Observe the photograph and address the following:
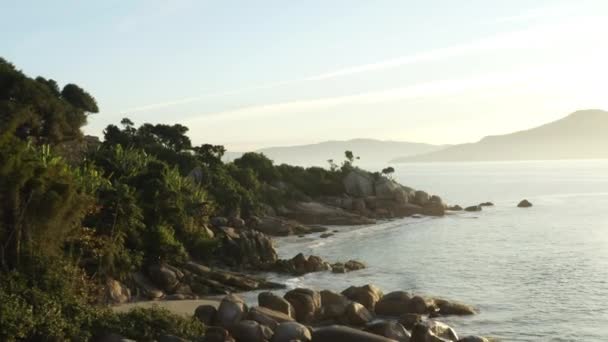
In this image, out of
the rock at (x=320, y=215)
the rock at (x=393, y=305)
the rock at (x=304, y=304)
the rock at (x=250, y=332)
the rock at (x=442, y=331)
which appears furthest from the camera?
the rock at (x=320, y=215)

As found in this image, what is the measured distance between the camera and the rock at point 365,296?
30938mm

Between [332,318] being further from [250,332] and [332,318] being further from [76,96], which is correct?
[76,96]

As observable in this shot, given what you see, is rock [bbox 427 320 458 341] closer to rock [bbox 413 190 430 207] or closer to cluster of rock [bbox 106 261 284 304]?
cluster of rock [bbox 106 261 284 304]

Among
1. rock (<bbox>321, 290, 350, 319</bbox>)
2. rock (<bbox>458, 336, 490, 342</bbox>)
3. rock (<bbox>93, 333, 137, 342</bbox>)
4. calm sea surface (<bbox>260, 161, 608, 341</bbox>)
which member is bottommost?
calm sea surface (<bbox>260, 161, 608, 341</bbox>)

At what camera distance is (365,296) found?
31.2 metres

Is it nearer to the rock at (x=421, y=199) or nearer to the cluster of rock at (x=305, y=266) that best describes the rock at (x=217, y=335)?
the cluster of rock at (x=305, y=266)

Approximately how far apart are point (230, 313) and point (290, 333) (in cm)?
324

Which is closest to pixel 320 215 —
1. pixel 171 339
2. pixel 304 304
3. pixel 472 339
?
pixel 304 304

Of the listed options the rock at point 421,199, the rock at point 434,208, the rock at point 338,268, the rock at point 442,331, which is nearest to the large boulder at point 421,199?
the rock at point 421,199

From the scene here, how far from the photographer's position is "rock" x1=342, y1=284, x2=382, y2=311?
30.9 metres

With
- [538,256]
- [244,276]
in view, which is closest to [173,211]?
[244,276]

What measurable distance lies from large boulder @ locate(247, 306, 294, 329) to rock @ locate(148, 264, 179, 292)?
950 centimetres

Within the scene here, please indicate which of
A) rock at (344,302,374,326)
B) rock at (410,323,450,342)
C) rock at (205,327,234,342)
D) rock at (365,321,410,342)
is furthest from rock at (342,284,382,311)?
rock at (205,327,234,342)

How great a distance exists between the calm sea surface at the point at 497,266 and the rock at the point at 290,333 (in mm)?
7879
